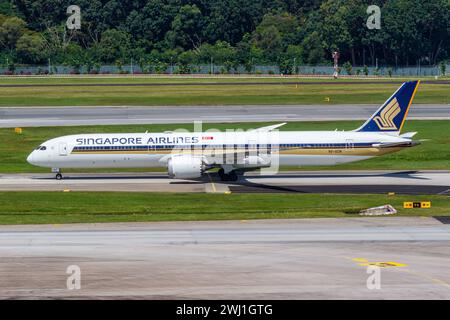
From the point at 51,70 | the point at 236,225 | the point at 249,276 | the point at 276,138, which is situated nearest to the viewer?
the point at 249,276

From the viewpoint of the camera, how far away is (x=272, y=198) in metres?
57.4

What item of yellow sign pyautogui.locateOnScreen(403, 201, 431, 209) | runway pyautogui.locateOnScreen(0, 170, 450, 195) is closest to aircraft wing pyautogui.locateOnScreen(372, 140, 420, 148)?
runway pyautogui.locateOnScreen(0, 170, 450, 195)

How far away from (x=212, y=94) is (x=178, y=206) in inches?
2932

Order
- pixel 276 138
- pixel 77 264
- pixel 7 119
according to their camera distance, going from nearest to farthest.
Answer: pixel 77 264 < pixel 276 138 < pixel 7 119

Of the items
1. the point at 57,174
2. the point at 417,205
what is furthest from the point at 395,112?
the point at 57,174

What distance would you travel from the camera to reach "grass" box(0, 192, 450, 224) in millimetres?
50594

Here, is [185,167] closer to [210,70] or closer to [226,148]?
[226,148]

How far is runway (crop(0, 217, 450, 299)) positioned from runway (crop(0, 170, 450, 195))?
13.0m

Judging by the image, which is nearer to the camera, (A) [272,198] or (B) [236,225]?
(B) [236,225]

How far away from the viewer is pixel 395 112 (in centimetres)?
6750

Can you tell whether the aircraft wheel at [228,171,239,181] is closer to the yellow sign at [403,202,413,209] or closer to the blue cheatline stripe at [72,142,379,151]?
the blue cheatline stripe at [72,142,379,151]

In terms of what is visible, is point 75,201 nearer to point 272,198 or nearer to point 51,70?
point 272,198

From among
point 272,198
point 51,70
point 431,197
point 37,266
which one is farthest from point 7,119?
point 51,70

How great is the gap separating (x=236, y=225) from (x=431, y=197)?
16027mm
